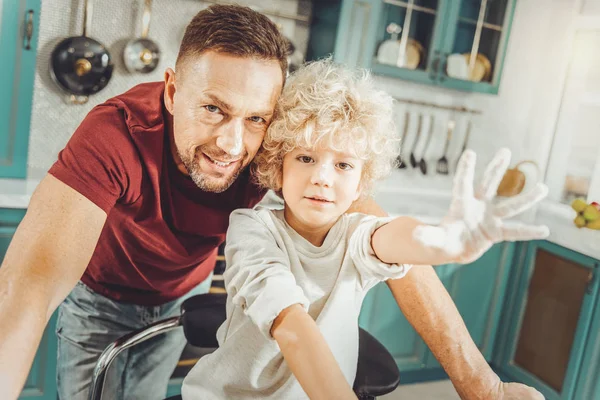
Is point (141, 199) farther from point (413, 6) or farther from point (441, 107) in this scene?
point (441, 107)

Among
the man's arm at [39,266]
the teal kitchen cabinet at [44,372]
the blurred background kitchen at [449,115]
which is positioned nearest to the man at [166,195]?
the man's arm at [39,266]

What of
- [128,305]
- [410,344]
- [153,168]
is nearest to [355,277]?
[153,168]

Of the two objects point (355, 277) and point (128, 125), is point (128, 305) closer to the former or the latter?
point (128, 125)

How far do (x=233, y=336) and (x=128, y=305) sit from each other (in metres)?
0.51

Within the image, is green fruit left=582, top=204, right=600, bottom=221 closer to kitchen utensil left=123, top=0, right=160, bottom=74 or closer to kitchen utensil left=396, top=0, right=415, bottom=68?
kitchen utensil left=396, top=0, right=415, bottom=68

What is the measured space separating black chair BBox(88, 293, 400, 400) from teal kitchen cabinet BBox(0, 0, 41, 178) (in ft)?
3.60

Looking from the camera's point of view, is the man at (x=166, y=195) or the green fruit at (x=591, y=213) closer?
the man at (x=166, y=195)

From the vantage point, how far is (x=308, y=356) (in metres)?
0.74

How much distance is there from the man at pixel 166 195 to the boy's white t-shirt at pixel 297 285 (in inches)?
6.2

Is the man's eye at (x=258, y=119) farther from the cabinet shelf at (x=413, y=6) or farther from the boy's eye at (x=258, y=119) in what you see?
the cabinet shelf at (x=413, y=6)

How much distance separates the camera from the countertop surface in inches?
76.2

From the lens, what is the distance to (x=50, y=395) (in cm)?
189

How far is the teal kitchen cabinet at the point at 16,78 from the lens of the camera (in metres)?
1.83

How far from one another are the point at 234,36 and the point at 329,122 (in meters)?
0.22
